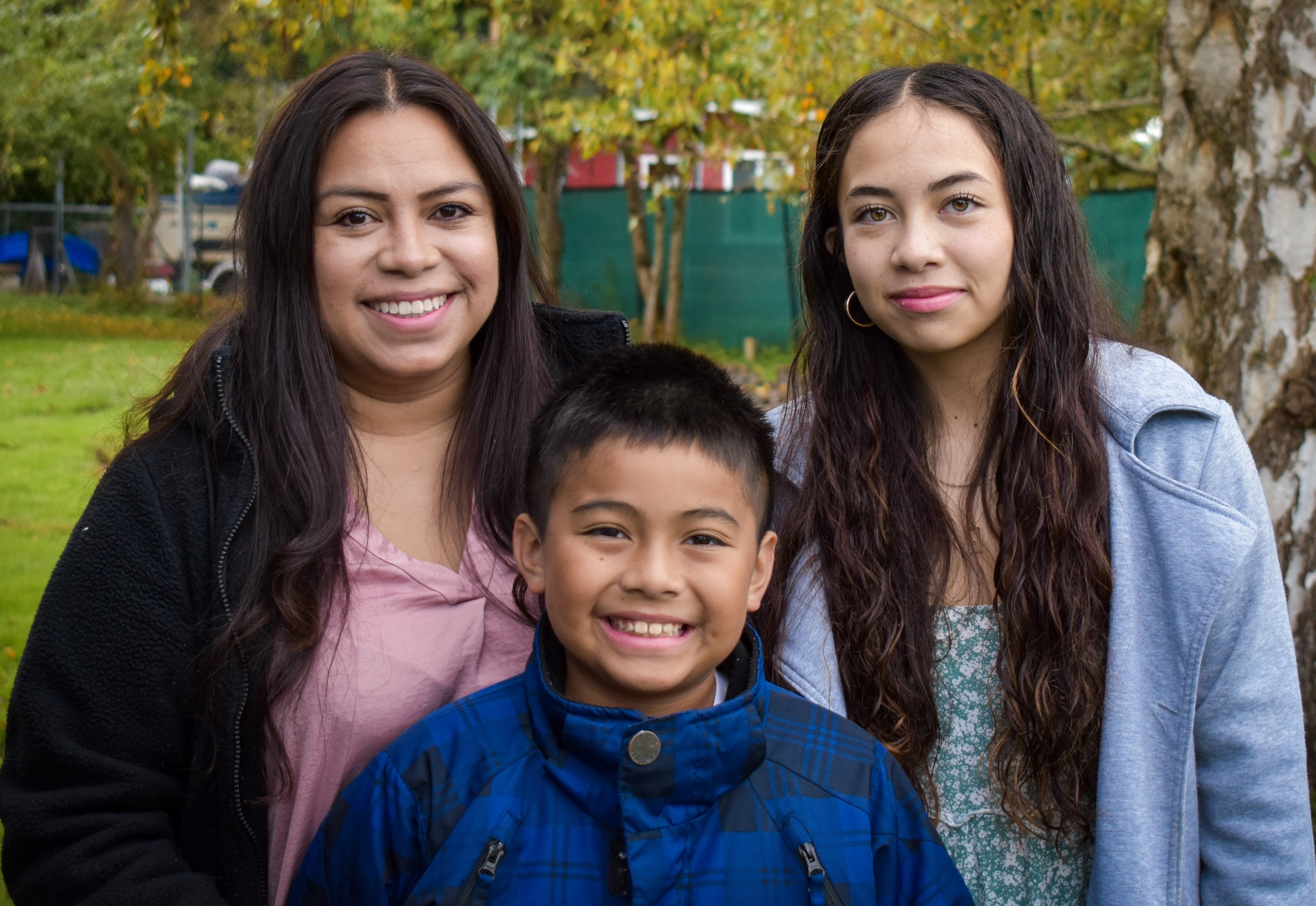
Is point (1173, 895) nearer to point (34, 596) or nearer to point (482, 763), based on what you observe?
point (482, 763)

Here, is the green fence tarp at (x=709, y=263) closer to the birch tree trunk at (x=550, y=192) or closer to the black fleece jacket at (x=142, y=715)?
the birch tree trunk at (x=550, y=192)

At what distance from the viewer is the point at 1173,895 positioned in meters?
2.07

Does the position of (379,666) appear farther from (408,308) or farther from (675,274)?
(675,274)

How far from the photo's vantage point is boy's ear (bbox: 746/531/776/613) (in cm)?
208

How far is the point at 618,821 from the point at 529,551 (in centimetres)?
48

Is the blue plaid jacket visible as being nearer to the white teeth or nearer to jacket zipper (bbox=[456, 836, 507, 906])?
jacket zipper (bbox=[456, 836, 507, 906])

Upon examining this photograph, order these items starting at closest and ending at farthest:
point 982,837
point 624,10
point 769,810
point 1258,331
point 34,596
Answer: point 769,810 < point 982,837 < point 1258,331 < point 34,596 < point 624,10

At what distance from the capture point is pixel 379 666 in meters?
2.14

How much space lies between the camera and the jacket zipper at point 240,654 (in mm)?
2006

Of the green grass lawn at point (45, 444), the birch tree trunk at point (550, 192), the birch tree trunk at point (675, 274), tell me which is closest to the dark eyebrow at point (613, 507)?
the green grass lawn at point (45, 444)

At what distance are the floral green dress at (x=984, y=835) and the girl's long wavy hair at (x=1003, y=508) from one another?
3 centimetres

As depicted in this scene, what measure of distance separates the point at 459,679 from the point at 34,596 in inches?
152

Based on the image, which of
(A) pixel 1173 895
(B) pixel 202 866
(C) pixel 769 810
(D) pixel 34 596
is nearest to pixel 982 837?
(A) pixel 1173 895

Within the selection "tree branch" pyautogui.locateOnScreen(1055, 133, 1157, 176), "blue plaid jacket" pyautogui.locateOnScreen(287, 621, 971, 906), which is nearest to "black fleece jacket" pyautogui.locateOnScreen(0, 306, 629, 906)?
"blue plaid jacket" pyautogui.locateOnScreen(287, 621, 971, 906)
